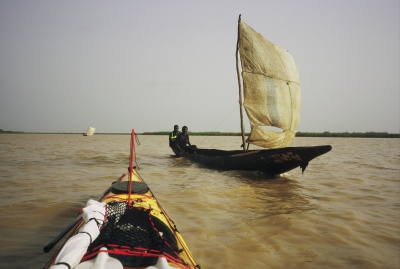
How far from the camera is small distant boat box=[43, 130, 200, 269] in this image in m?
1.99

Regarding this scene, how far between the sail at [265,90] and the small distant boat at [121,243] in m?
9.78

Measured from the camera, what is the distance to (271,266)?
11.2ft

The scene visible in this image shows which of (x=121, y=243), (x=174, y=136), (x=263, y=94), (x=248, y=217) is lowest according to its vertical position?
(x=248, y=217)

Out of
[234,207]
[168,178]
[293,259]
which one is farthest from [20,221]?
[168,178]

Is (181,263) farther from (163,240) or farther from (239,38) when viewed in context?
(239,38)

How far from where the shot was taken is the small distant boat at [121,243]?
1.99m

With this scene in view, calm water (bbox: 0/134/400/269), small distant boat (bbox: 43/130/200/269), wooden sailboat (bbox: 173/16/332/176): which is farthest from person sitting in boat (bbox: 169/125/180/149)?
small distant boat (bbox: 43/130/200/269)

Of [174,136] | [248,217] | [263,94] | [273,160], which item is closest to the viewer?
[248,217]

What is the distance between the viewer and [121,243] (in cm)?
235

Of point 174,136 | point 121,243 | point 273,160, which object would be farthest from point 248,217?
point 174,136

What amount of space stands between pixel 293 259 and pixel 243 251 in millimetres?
696

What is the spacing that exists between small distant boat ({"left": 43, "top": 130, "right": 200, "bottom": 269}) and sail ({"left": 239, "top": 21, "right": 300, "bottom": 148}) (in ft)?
32.1

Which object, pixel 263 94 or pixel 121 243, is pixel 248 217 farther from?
pixel 263 94

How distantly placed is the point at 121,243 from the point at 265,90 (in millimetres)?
11579
